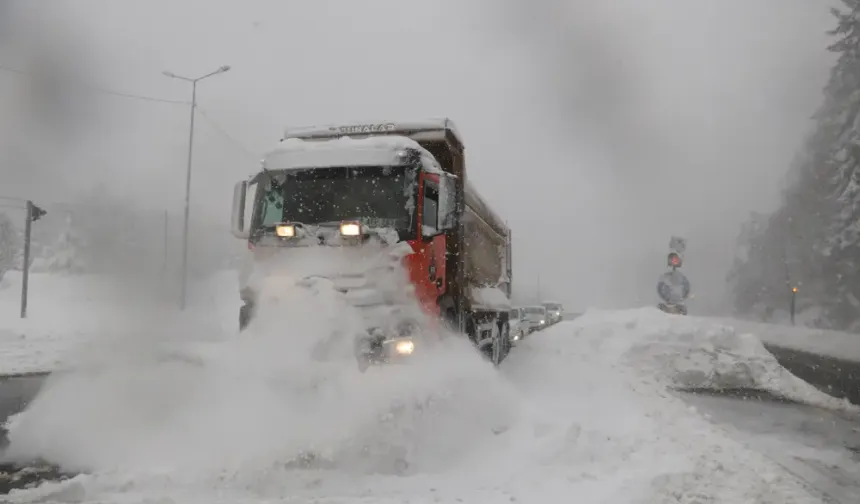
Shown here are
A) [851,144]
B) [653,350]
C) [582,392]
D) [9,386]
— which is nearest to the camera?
[582,392]

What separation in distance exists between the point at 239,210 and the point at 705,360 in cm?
919

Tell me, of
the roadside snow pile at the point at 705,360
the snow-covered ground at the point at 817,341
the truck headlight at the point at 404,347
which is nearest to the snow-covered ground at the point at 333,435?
the truck headlight at the point at 404,347

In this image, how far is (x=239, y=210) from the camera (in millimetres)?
8727

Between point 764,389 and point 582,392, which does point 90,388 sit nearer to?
point 582,392

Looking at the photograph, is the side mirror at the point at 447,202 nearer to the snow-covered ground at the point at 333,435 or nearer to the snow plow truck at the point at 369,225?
the snow plow truck at the point at 369,225

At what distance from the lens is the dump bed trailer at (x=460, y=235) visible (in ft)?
30.1

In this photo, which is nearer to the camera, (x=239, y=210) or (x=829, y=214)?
(x=239, y=210)

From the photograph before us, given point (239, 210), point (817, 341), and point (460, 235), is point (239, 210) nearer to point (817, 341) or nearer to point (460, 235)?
point (460, 235)

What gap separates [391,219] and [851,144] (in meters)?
29.2

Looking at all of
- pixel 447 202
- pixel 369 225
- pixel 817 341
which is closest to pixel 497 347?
pixel 447 202

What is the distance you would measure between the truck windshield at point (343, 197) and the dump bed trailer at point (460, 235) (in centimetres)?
104

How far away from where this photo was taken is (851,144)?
29.6 metres

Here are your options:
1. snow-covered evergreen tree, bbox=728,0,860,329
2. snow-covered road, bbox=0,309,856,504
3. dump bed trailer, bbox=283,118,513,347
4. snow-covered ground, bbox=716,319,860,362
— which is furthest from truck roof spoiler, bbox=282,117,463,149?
snow-covered evergreen tree, bbox=728,0,860,329

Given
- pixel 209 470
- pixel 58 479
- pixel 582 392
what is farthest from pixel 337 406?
pixel 582 392
